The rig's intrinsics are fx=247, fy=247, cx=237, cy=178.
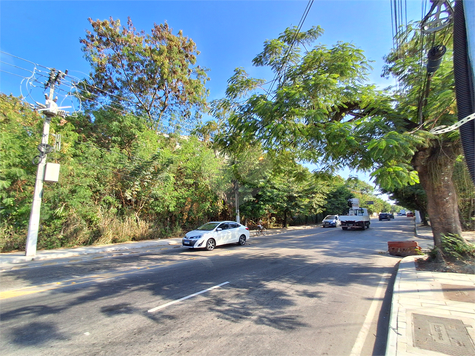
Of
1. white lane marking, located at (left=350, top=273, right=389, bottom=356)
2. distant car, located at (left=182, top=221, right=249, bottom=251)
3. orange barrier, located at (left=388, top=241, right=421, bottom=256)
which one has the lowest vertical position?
white lane marking, located at (left=350, top=273, right=389, bottom=356)

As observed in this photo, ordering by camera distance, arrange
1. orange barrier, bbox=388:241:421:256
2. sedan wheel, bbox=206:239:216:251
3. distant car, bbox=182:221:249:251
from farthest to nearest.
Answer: sedan wheel, bbox=206:239:216:251
distant car, bbox=182:221:249:251
orange barrier, bbox=388:241:421:256

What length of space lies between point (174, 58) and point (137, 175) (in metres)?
10.7

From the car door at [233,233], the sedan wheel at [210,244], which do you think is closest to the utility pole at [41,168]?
the sedan wheel at [210,244]

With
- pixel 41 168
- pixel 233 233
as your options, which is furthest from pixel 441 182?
pixel 41 168

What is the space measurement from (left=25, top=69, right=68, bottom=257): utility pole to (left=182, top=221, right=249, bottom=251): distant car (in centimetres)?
646

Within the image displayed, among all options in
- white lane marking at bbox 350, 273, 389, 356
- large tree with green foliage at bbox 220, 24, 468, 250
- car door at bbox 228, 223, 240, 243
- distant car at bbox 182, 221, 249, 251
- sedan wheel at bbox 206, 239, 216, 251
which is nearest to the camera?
white lane marking at bbox 350, 273, 389, 356

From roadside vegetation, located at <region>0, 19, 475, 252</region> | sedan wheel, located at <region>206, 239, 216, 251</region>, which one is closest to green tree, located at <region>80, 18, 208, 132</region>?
roadside vegetation, located at <region>0, 19, 475, 252</region>

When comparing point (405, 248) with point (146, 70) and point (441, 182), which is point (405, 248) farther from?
point (146, 70)

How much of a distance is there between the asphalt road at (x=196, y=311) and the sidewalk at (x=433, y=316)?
0.30 metres

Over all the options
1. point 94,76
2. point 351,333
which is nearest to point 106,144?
point 94,76

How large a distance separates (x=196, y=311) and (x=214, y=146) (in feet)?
18.5

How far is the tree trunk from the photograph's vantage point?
723 centimetres

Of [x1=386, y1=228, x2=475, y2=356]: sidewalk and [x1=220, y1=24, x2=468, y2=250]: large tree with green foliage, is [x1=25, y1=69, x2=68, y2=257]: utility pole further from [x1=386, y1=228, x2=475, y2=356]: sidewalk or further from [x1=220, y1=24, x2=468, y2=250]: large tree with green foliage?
[x1=386, y1=228, x2=475, y2=356]: sidewalk

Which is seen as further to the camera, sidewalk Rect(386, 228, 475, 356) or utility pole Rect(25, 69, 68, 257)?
utility pole Rect(25, 69, 68, 257)
